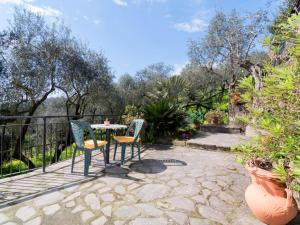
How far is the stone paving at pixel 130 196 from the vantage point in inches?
83.4

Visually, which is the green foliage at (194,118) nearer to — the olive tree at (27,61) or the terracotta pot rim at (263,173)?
the terracotta pot rim at (263,173)

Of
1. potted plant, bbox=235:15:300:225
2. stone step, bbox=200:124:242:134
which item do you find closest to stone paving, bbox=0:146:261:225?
potted plant, bbox=235:15:300:225

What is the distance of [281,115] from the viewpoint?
175cm

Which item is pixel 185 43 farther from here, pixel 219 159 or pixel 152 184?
pixel 152 184

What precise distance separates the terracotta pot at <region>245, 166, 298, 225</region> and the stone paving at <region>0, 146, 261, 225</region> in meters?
0.22

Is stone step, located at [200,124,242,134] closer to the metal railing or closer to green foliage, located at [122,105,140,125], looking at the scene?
green foliage, located at [122,105,140,125]

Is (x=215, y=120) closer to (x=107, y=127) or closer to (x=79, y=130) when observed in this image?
(x=107, y=127)

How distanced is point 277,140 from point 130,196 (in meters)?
1.81

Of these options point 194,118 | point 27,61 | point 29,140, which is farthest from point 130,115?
point 27,61

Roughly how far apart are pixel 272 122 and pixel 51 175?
3.22 m

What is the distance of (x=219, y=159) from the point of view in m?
4.57

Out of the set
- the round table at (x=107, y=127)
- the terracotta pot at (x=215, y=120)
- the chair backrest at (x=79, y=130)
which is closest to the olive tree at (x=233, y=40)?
the terracotta pot at (x=215, y=120)

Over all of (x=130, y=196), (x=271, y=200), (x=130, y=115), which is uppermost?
(x=130, y=115)

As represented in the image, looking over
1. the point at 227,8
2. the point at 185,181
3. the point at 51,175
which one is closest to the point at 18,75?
the point at 51,175
